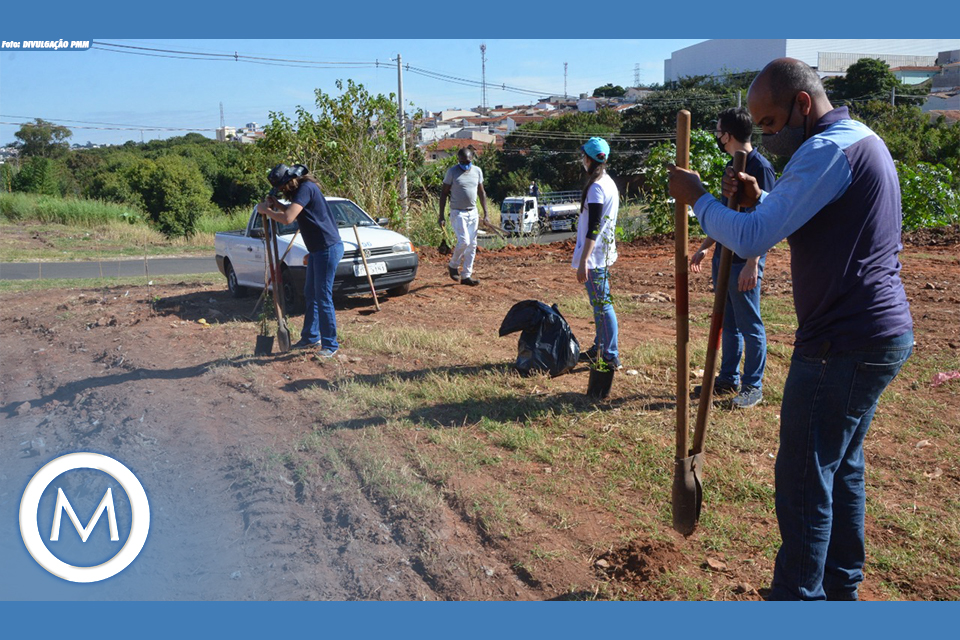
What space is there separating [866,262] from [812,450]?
669 mm

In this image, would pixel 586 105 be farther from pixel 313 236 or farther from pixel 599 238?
pixel 599 238

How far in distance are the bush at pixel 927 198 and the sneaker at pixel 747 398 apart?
479 inches

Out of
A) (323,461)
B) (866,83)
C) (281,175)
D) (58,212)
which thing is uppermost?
(866,83)

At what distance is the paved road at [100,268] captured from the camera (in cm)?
1717

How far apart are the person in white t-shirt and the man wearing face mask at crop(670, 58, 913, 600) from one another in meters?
2.87

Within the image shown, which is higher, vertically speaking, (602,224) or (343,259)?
(602,224)

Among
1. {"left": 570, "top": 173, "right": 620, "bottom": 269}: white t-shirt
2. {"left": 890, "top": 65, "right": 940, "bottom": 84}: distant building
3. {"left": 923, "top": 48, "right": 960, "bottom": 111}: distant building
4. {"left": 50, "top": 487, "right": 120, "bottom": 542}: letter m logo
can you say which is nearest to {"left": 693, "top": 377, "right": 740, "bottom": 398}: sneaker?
{"left": 570, "top": 173, "right": 620, "bottom": 269}: white t-shirt

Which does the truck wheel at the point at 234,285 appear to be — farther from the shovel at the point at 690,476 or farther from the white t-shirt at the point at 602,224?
the shovel at the point at 690,476

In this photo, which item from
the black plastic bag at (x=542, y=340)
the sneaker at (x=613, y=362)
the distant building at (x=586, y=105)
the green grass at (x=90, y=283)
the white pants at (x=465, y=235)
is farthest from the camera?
the distant building at (x=586, y=105)

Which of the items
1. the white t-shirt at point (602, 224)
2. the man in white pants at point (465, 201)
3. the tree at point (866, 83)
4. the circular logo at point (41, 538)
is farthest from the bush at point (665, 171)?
the tree at point (866, 83)

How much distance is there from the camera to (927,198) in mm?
16078

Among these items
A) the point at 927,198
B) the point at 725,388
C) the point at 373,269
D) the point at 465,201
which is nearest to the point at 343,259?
A: the point at 373,269

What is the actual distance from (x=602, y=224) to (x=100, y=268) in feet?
50.0

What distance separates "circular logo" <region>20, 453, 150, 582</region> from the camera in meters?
3.48
